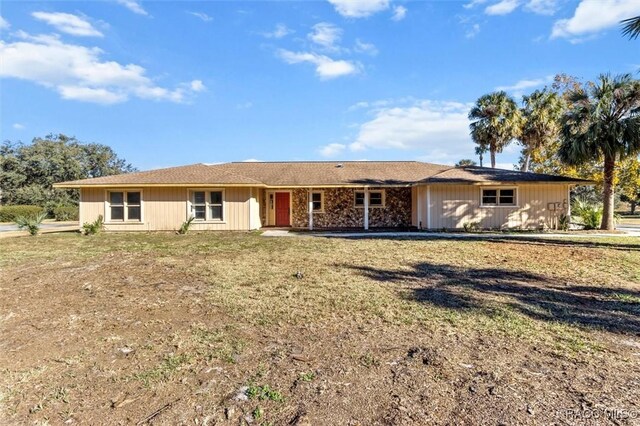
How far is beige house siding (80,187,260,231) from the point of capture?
17531 mm

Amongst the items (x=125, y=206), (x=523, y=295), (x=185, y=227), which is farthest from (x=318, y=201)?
(x=523, y=295)

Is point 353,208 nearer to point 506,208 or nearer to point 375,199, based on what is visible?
point 375,199

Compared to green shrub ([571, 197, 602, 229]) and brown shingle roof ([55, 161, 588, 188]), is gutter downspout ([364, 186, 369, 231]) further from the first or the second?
green shrub ([571, 197, 602, 229])

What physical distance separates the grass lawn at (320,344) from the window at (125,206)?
30.2ft

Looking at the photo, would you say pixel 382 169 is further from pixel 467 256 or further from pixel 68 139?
pixel 68 139

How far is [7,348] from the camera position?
14.1 ft

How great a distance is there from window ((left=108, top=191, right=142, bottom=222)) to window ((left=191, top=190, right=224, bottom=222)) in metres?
2.58

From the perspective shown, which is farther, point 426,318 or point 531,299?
point 531,299

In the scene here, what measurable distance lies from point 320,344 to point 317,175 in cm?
1639

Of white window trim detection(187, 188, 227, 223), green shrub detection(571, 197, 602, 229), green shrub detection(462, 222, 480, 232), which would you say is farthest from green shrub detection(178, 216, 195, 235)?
green shrub detection(571, 197, 602, 229)

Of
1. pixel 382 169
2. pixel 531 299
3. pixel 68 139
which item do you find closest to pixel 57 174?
pixel 68 139

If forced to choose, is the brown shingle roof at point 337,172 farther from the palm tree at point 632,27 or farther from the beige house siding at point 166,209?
the palm tree at point 632,27

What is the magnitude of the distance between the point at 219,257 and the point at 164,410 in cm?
718

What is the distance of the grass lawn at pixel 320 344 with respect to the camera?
3.04 m
